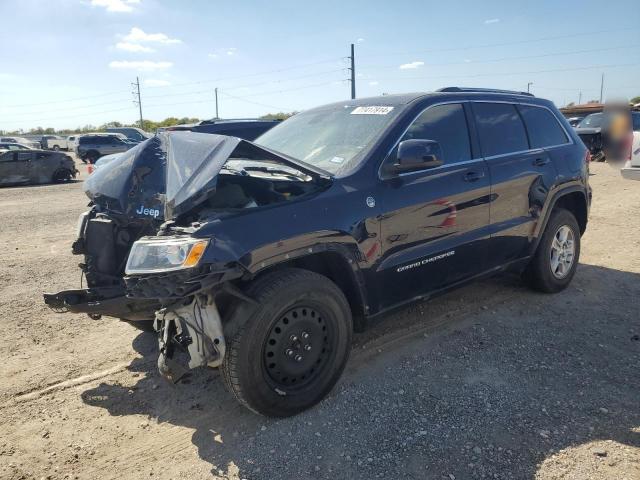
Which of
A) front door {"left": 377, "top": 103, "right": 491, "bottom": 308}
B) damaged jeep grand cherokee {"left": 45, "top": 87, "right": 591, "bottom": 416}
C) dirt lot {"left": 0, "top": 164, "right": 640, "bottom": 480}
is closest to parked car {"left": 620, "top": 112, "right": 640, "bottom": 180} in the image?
dirt lot {"left": 0, "top": 164, "right": 640, "bottom": 480}

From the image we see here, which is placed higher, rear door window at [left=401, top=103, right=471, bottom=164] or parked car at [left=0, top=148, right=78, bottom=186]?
rear door window at [left=401, top=103, right=471, bottom=164]

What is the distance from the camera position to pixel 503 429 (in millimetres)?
2889

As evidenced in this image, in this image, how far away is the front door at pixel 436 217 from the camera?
3393mm

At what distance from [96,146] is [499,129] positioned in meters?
27.5

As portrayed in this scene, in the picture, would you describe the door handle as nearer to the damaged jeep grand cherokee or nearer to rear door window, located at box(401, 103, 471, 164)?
the damaged jeep grand cherokee

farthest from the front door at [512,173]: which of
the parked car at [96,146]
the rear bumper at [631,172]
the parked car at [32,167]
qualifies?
the parked car at [96,146]

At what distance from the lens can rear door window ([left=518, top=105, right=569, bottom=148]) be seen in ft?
15.4

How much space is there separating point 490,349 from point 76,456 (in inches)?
117

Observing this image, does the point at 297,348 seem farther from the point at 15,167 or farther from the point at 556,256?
the point at 15,167

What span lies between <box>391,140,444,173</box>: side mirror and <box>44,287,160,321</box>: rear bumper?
1.84 meters

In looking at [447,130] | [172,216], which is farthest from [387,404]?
[447,130]

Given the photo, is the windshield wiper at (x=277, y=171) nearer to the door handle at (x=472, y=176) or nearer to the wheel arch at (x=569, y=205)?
the door handle at (x=472, y=176)

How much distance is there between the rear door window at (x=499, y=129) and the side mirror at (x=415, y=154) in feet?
3.39

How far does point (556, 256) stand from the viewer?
16.3 ft
